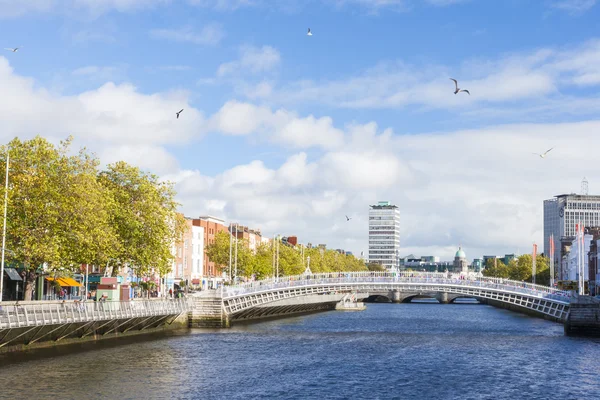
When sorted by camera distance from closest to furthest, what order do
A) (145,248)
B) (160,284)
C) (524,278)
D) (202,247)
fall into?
(145,248) → (160,284) → (202,247) → (524,278)

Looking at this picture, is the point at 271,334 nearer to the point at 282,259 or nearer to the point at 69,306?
the point at 69,306

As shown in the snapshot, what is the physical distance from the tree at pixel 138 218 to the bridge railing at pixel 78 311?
401cm

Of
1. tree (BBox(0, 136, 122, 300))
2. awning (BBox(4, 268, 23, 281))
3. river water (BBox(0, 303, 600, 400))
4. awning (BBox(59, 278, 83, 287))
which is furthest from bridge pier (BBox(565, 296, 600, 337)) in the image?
awning (BBox(4, 268, 23, 281))

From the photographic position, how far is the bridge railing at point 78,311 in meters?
46.4

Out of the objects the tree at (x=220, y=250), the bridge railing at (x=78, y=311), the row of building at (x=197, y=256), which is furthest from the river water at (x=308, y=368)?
the row of building at (x=197, y=256)

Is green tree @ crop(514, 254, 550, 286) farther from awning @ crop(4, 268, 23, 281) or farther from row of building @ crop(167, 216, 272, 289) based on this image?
awning @ crop(4, 268, 23, 281)

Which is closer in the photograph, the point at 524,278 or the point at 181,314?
the point at 181,314

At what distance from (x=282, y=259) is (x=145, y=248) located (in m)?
74.0

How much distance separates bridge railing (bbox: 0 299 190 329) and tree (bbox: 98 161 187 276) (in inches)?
158

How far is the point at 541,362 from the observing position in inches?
2156

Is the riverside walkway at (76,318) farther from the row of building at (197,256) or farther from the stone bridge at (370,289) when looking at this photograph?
the row of building at (197,256)

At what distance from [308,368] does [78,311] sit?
15614mm

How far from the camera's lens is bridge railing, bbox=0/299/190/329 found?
46375 millimetres

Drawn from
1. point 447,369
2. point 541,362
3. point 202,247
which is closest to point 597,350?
point 541,362
